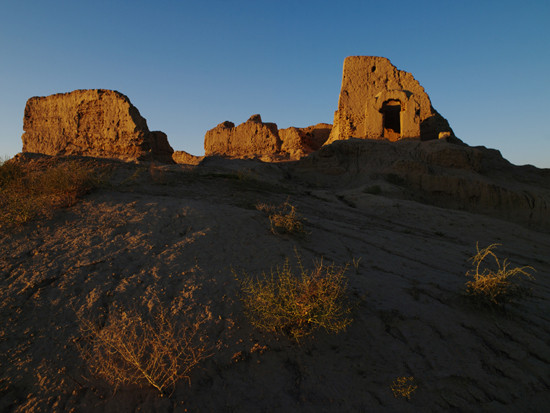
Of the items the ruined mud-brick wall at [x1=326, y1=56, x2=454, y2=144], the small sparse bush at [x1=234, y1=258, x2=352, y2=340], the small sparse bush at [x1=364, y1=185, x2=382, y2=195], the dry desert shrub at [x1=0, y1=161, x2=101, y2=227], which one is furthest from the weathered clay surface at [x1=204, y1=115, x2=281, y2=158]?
the small sparse bush at [x1=234, y1=258, x2=352, y2=340]

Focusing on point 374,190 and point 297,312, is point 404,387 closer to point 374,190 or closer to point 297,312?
point 297,312

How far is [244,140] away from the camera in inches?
770

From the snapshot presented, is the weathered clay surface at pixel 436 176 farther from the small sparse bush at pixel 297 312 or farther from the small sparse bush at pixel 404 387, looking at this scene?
the small sparse bush at pixel 404 387

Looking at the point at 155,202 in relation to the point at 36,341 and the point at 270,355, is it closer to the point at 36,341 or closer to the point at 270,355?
the point at 36,341

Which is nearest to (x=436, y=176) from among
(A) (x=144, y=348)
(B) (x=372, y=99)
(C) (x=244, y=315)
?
(B) (x=372, y=99)

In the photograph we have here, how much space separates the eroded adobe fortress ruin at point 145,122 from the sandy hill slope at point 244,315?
306 inches

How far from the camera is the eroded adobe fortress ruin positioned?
1117 cm

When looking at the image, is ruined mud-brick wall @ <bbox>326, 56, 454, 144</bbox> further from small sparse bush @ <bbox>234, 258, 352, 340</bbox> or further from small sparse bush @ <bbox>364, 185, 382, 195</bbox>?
small sparse bush @ <bbox>234, 258, 352, 340</bbox>

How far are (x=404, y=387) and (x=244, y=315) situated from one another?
1.10m

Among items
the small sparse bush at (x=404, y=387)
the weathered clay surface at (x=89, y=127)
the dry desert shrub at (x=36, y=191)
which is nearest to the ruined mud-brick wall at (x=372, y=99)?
the weathered clay surface at (x=89, y=127)

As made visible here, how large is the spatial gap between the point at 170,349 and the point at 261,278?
3.51 feet

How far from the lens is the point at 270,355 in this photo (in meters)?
1.80

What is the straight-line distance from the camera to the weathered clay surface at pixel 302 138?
60.1 feet

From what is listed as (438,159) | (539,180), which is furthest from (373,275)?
(539,180)
